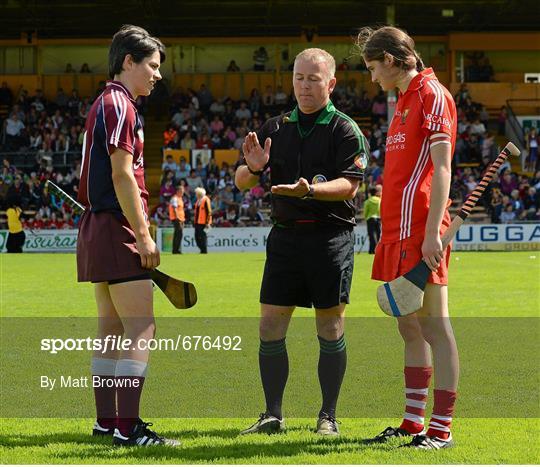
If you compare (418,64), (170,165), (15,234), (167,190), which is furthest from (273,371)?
(170,165)

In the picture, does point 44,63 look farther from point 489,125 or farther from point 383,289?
point 383,289

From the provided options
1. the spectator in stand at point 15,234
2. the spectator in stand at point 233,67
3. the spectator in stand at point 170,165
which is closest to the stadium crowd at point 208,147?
the spectator in stand at point 170,165

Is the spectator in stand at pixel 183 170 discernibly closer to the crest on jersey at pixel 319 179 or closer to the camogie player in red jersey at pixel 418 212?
the crest on jersey at pixel 319 179

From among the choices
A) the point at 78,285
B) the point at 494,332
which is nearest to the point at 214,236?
the point at 78,285

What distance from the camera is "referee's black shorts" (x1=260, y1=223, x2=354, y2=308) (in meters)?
5.96

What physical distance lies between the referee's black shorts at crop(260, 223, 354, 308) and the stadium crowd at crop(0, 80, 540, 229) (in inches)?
1042

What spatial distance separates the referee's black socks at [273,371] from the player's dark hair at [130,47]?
183 centimetres

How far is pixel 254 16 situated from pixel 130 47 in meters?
38.3

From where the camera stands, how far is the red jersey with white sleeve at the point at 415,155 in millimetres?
5441

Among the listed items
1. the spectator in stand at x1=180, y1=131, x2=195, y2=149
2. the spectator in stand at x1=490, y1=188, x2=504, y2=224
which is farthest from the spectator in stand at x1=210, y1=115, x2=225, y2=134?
the spectator in stand at x1=490, y1=188, x2=504, y2=224

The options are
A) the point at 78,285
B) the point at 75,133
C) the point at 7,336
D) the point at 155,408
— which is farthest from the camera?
the point at 75,133

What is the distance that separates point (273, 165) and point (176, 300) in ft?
3.26

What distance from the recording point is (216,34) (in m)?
44.7

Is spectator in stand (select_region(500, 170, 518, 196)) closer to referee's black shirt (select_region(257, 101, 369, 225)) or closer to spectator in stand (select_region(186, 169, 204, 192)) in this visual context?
spectator in stand (select_region(186, 169, 204, 192))
